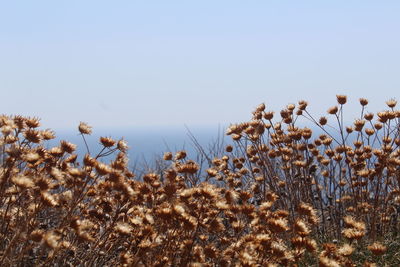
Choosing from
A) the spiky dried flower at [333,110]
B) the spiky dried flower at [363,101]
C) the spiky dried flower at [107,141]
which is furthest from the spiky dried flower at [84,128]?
the spiky dried flower at [363,101]

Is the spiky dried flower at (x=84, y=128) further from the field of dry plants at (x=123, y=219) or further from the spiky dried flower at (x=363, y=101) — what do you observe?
the spiky dried flower at (x=363, y=101)

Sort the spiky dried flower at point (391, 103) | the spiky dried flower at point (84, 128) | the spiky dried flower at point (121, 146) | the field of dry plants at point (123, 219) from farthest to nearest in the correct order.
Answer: the spiky dried flower at point (391, 103) < the spiky dried flower at point (84, 128) < the spiky dried flower at point (121, 146) < the field of dry plants at point (123, 219)

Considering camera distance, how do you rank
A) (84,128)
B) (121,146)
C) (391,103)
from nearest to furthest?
(121,146) < (84,128) < (391,103)

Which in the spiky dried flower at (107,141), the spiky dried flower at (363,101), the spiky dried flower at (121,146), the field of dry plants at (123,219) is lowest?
the field of dry plants at (123,219)

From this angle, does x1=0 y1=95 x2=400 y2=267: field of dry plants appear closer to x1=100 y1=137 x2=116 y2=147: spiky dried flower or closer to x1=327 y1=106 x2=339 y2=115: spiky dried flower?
x1=100 y1=137 x2=116 y2=147: spiky dried flower

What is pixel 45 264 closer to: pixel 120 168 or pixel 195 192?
pixel 120 168

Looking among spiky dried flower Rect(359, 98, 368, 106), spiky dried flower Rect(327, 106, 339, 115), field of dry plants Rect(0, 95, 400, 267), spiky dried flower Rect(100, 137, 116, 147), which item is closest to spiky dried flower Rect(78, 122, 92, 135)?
field of dry plants Rect(0, 95, 400, 267)

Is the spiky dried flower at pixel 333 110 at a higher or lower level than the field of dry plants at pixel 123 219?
higher

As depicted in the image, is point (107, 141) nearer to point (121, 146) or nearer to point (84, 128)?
point (121, 146)

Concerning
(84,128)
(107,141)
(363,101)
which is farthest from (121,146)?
(363,101)

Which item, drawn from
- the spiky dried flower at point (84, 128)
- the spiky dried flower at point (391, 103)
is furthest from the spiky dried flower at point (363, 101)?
the spiky dried flower at point (84, 128)

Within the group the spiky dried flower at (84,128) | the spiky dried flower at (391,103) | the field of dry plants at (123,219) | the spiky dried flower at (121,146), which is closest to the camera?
the field of dry plants at (123,219)

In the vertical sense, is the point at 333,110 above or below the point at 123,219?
above

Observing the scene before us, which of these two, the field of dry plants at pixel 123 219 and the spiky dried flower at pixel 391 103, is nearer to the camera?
the field of dry plants at pixel 123 219
